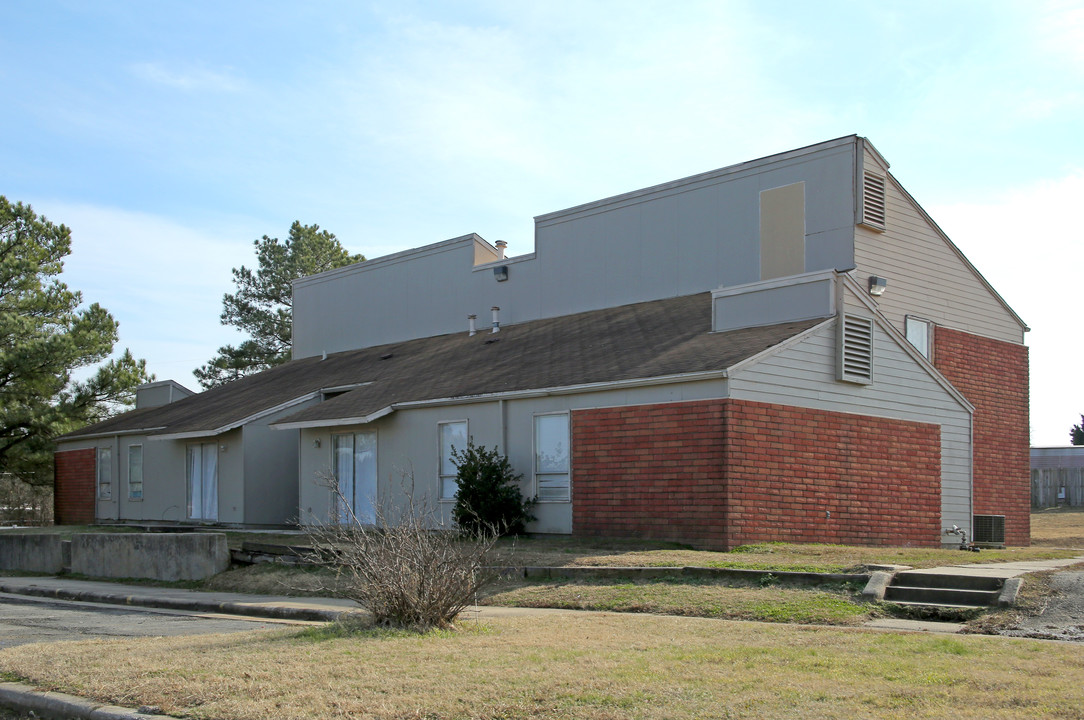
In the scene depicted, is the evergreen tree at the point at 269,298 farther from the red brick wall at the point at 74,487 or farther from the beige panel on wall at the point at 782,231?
the beige panel on wall at the point at 782,231

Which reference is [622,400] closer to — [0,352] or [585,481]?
[585,481]

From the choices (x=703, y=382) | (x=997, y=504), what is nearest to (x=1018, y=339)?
(x=997, y=504)

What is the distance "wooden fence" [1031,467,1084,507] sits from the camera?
39812mm

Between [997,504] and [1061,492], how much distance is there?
17.1m

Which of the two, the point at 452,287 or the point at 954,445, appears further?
the point at 452,287

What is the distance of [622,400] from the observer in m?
19.1

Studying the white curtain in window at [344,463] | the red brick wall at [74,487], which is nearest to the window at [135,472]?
the red brick wall at [74,487]

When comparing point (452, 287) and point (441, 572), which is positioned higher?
point (452, 287)

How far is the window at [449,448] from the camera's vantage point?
22.2 meters

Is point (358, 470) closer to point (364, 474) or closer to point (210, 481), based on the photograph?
point (364, 474)

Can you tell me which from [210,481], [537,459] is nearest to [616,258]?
[537,459]

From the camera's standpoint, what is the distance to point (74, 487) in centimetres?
3459

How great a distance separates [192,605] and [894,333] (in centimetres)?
1381

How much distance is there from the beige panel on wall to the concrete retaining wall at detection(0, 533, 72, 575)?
15.9m
